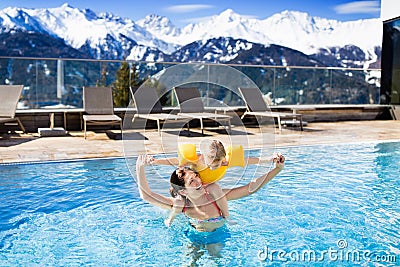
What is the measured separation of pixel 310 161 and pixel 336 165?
41 cm

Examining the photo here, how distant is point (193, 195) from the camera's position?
146 inches

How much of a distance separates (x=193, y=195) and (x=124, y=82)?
313 inches

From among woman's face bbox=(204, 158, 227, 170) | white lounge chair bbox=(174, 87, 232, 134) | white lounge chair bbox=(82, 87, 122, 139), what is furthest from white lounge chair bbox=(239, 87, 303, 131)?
woman's face bbox=(204, 158, 227, 170)

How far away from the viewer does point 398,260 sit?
3658 mm

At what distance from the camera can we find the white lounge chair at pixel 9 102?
909 cm

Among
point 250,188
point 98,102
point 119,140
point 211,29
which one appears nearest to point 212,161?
point 250,188

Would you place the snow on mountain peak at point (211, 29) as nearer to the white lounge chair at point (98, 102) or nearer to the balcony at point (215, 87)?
the balcony at point (215, 87)

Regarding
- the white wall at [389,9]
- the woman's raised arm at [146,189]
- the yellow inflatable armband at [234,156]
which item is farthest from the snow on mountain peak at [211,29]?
the woman's raised arm at [146,189]

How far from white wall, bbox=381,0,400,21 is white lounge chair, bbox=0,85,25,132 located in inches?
445

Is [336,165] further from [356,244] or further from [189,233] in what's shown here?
[189,233]

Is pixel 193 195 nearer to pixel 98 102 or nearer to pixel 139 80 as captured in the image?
pixel 98 102

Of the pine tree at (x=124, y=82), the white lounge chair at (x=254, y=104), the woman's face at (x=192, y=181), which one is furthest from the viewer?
the pine tree at (x=124, y=82)

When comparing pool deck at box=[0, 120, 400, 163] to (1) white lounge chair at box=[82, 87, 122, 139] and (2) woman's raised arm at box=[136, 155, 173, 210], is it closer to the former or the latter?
(1) white lounge chair at box=[82, 87, 122, 139]

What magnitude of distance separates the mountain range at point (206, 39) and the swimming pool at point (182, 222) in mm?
70138
